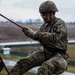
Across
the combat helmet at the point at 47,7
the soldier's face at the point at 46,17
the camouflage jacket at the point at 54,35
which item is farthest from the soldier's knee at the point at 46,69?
the combat helmet at the point at 47,7

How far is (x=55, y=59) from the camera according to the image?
6516 mm

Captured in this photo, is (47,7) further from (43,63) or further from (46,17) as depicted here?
(43,63)

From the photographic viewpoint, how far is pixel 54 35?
20.6 ft

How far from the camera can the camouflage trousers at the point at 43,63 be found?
21.0 ft

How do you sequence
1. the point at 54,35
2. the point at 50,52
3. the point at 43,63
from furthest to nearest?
the point at 50,52 → the point at 43,63 → the point at 54,35

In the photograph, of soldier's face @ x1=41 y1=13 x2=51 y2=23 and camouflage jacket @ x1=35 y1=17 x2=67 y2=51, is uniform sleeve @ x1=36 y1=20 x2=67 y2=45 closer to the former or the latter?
camouflage jacket @ x1=35 y1=17 x2=67 y2=51

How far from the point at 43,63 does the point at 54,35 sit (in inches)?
20.4

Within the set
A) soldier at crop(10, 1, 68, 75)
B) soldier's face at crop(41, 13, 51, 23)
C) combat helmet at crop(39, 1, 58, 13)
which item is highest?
combat helmet at crop(39, 1, 58, 13)

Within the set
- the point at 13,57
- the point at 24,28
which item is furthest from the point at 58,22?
the point at 13,57

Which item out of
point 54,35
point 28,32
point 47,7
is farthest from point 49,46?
point 47,7

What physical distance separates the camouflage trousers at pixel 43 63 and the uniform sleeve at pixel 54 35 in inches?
12.2

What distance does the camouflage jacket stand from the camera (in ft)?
20.7

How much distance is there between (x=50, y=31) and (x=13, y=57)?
60.5ft

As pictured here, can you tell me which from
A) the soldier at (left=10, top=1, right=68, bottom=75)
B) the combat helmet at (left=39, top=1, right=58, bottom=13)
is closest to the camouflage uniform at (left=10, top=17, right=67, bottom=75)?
the soldier at (left=10, top=1, right=68, bottom=75)
